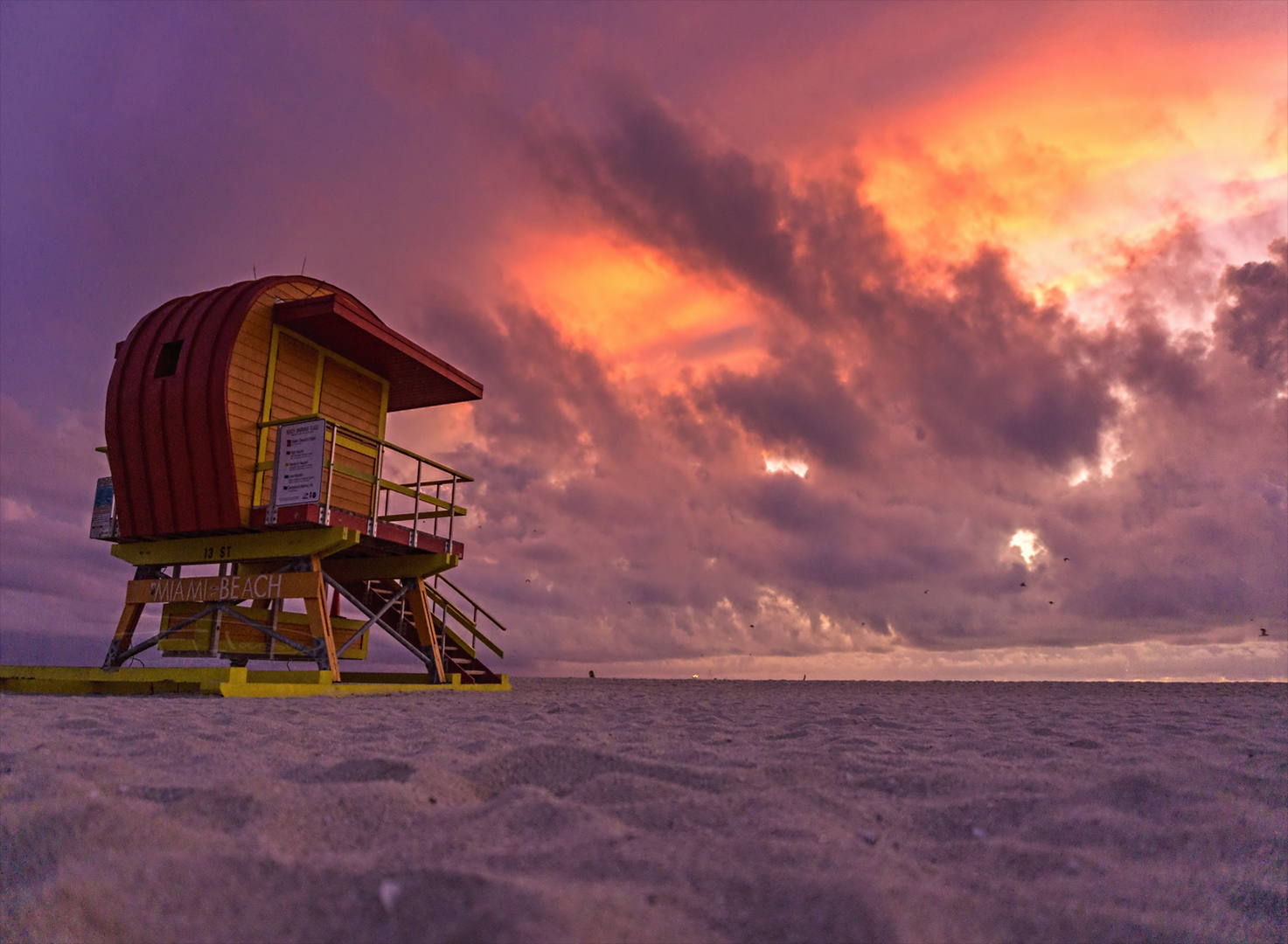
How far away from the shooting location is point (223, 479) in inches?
419

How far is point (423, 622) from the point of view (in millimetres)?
13078

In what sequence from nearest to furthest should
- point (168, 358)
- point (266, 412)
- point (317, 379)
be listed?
point (266, 412), point (168, 358), point (317, 379)

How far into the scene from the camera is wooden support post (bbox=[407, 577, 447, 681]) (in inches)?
508

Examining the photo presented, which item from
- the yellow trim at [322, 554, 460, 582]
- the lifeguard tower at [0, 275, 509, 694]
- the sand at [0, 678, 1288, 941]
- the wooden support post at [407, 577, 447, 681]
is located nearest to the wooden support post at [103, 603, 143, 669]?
the lifeguard tower at [0, 275, 509, 694]

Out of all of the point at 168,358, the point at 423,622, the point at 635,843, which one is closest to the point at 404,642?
the point at 423,622

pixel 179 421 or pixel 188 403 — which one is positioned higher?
pixel 188 403

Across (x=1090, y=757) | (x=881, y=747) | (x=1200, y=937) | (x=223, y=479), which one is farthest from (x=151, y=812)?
(x=223, y=479)

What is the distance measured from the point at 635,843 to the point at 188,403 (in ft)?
36.1

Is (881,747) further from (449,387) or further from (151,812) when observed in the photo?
(449,387)

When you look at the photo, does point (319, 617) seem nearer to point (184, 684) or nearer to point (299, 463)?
point (184, 684)

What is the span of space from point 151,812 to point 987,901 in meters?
2.41

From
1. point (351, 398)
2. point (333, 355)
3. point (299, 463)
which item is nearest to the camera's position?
point (299, 463)

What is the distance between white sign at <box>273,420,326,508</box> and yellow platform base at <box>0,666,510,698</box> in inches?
93.5

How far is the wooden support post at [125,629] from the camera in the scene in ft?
38.9
